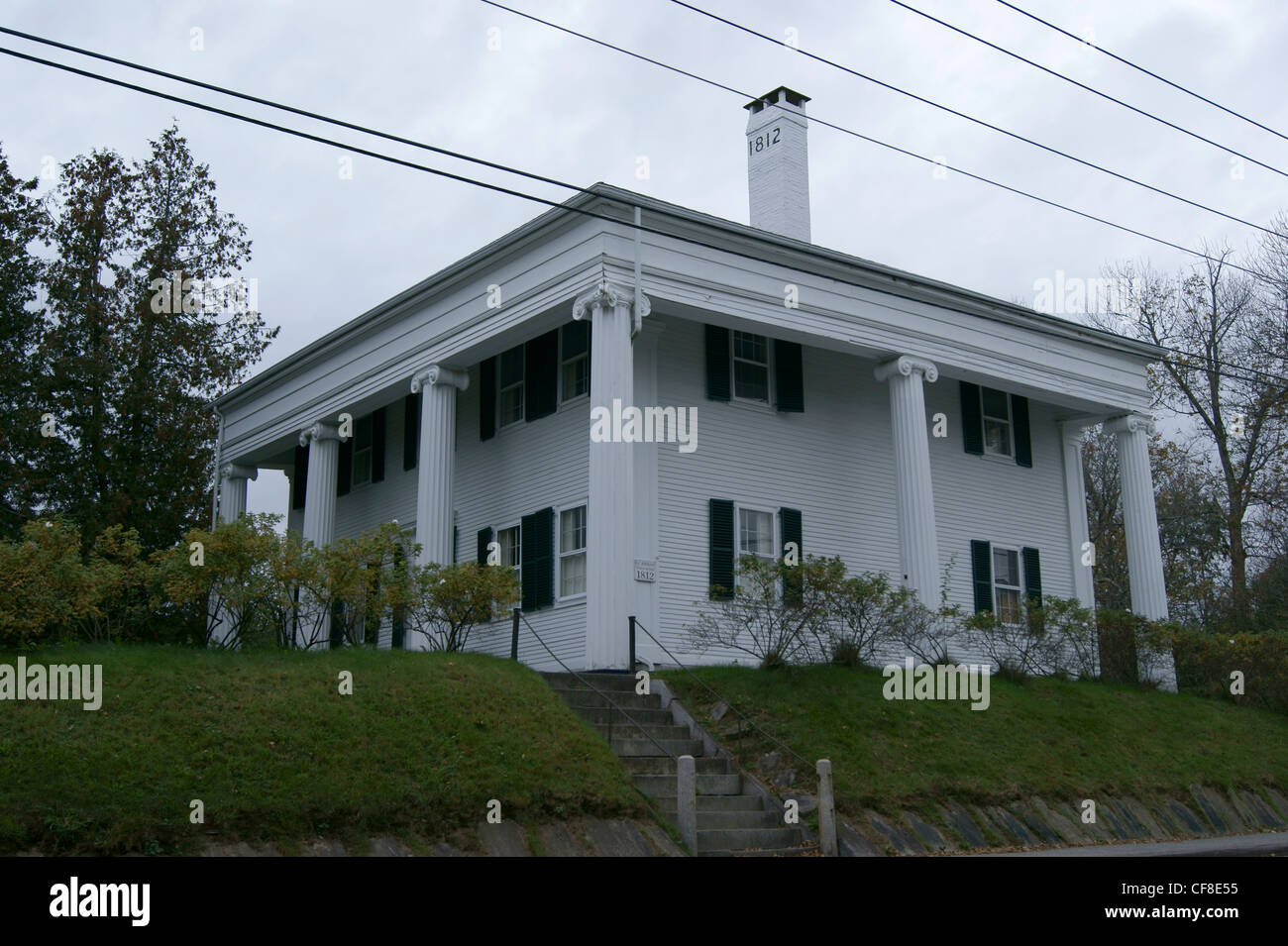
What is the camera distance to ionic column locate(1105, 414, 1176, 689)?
960 inches

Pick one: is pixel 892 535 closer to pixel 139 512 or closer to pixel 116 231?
pixel 139 512

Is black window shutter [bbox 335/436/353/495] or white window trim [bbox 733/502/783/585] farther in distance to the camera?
black window shutter [bbox 335/436/353/495]

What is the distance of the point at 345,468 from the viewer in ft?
89.9

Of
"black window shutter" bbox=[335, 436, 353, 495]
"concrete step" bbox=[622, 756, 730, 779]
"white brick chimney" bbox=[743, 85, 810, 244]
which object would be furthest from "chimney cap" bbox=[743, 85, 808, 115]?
"concrete step" bbox=[622, 756, 730, 779]

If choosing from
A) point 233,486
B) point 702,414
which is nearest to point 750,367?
point 702,414

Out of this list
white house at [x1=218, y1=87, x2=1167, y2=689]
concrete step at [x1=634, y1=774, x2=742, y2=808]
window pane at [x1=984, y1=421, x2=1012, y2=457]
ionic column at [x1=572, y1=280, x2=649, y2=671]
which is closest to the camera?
concrete step at [x1=634, y1=774, x2=742, y2=808]

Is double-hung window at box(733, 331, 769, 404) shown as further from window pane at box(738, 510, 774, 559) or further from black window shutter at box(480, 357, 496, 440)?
black window shutter at box(480, 357, 496, 440)

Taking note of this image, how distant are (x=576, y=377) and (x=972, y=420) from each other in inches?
337

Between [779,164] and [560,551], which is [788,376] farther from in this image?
[560,551]

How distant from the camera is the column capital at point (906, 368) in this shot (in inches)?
859

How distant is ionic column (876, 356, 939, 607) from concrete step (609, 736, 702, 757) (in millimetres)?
6381

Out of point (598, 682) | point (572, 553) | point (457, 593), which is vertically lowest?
point (598, 682)
